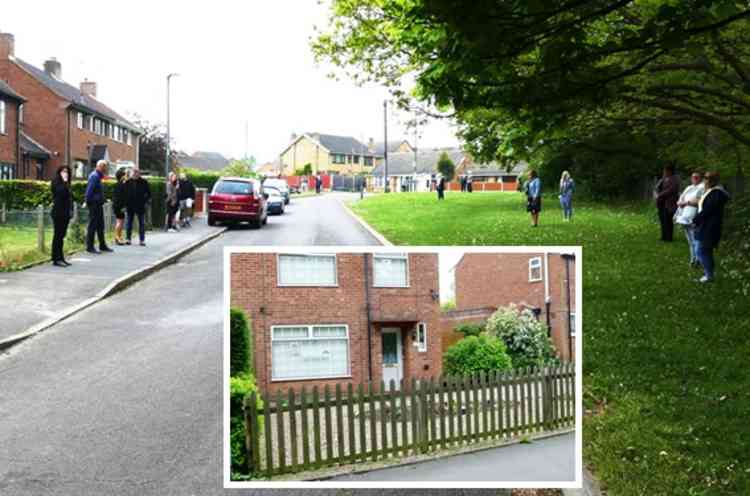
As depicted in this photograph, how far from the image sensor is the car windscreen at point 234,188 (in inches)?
1029

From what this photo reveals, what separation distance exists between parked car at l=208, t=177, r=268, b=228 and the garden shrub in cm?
2159

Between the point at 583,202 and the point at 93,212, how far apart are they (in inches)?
1082

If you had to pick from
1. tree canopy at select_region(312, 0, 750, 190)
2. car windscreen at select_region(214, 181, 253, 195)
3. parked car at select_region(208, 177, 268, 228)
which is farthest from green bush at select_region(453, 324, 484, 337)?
car windscreen at select_region(214, 181, 253, 195)

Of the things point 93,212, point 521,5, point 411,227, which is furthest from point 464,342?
point 411,227

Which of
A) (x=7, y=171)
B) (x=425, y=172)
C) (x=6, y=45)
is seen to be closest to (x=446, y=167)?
(x=425, y=172)

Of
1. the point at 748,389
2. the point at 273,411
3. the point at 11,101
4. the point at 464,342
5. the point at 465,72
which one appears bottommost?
the point at 748,389

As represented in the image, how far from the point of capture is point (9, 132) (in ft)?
146

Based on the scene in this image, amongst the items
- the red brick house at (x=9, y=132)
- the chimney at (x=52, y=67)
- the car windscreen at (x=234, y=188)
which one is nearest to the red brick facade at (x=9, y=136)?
the red brick house at (x=9, y=132)

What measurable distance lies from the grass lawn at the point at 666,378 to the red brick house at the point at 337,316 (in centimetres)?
230

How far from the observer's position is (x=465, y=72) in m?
7.16

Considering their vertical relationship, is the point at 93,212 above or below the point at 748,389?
above

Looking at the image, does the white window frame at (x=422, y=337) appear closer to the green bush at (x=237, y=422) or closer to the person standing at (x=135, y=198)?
the green bush at (x=237, y=422)

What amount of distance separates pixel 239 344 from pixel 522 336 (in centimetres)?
128

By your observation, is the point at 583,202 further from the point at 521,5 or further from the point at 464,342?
the point at 464,342
